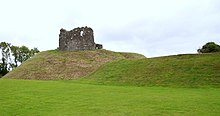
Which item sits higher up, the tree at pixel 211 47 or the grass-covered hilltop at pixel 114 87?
the tree at pixel 211 47

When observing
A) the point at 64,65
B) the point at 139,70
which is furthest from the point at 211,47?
the point at 64,65

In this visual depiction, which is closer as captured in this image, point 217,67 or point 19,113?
point 19,113

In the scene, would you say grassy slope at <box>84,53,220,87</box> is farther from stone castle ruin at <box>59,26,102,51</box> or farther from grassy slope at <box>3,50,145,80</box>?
stone castle ruin at <box>59,26,102,51</box>

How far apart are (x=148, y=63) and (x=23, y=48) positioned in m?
63.4

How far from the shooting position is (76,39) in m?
67.1

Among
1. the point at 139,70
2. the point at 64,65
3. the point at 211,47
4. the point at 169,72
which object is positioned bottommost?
the point at 169,72

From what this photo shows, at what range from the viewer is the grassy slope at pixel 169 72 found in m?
30.7

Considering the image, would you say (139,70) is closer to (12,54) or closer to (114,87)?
(114,87)

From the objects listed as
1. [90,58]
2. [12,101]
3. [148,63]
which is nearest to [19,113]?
[12,101]

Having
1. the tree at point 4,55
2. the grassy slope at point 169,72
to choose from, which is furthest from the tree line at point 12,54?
the grassy slope at point 169,72

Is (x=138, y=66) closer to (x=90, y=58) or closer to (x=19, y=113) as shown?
(x=90, y=58)

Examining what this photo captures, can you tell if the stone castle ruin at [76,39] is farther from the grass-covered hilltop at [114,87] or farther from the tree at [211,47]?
the tree at [211,47]

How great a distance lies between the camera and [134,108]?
1600 centimetres

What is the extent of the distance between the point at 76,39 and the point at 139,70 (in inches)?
1252
